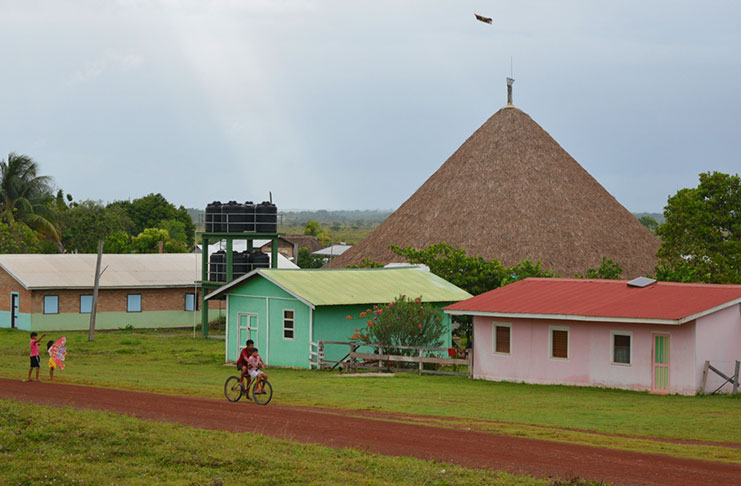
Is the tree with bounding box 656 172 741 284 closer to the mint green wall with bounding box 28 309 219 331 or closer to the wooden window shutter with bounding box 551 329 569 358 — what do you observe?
the wooden window shutter with bounding box 551 329 569 358

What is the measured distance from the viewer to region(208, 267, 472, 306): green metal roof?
127 feet

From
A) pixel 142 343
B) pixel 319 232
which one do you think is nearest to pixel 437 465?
pixel 142 343

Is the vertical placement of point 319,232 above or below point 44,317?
above

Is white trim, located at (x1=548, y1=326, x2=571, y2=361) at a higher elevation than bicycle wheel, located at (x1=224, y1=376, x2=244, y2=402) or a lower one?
higher

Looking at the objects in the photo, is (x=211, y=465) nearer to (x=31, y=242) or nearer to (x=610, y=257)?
(x=610, y=257)

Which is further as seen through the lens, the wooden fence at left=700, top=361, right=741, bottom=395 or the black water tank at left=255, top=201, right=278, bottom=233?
the black water tank at left=255, top=201, right=278, bottom=233

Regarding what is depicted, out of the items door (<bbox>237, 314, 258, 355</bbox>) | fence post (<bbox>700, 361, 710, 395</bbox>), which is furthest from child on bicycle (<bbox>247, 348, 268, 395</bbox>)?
door (<bbox>237, 314, 258, 355</bbox>)

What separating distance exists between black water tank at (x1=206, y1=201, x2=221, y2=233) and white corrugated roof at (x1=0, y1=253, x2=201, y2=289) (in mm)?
5909

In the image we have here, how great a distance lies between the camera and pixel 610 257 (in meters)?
62.5

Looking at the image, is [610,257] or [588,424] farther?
[610,257]

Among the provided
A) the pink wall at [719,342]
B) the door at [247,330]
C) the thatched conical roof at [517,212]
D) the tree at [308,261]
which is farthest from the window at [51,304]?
the tree at [308,261]

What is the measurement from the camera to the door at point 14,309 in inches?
2328

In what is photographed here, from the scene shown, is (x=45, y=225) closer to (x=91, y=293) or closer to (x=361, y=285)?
(x=91, y=293)

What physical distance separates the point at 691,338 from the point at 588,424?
356 inches
